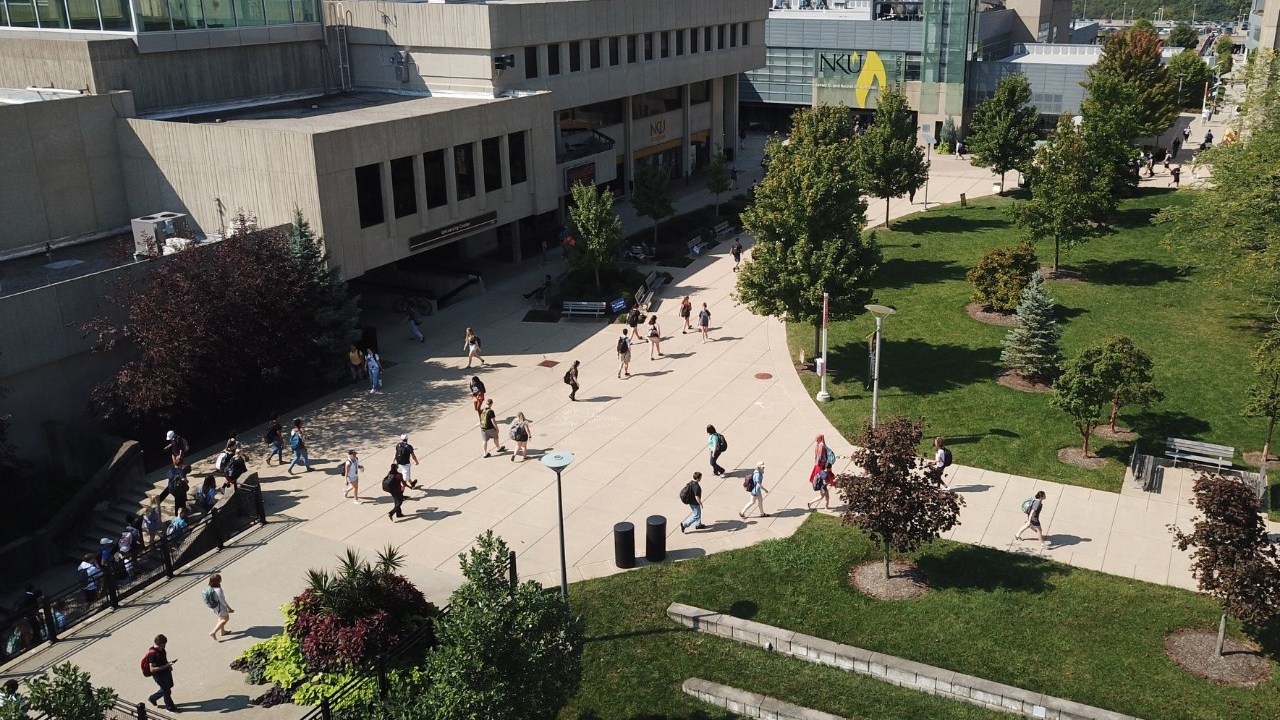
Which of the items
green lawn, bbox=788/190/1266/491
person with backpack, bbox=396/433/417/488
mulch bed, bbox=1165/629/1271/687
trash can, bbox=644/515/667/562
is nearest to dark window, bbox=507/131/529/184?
green lawn, bbox=788/190/1266/491

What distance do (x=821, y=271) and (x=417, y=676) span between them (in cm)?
1860

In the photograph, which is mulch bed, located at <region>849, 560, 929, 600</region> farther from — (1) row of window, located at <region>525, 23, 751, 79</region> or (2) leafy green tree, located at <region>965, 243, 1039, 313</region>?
(1) row of window, located at <region>525, 23, 751, 79</region>

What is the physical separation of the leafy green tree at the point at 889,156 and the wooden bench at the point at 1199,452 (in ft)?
77.0

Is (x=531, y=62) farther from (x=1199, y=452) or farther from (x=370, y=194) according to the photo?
(x=1199, y=452)

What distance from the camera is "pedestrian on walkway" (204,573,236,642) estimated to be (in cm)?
1889

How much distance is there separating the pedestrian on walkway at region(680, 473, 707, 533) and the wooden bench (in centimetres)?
1132

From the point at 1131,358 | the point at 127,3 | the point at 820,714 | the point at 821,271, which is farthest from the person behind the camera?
the point at 127,3

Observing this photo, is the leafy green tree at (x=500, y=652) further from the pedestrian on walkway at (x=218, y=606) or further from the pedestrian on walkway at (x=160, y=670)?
the pedestrian on walkway at (x=218, y=606)

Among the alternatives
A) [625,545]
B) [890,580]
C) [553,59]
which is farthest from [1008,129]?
[625,545]

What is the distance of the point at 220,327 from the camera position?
27.5 metres

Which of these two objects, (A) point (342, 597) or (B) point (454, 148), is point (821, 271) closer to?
(B) point (454, 148)

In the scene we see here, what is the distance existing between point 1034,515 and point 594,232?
68.0 ft

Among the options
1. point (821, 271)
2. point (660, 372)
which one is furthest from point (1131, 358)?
point (660, 372)

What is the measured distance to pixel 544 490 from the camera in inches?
973
